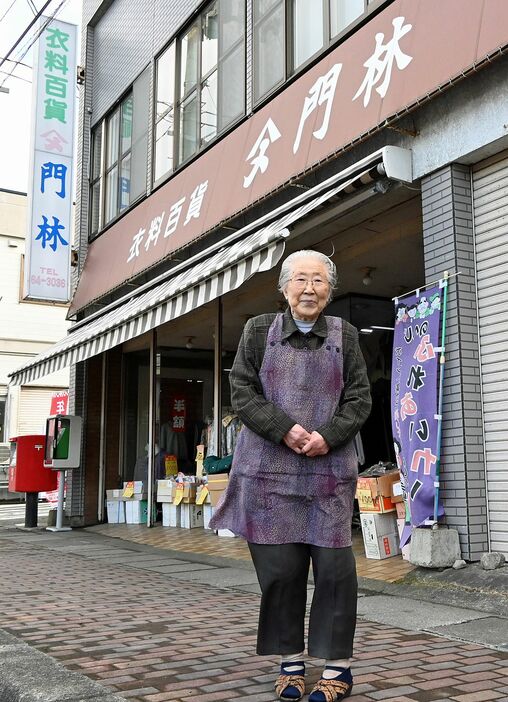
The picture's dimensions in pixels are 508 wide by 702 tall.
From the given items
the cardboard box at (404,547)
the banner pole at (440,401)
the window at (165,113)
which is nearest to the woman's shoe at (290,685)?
the banner pole at (440,401)

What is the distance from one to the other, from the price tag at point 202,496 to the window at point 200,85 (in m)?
4.64

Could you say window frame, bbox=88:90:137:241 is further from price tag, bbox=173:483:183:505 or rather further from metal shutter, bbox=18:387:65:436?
metal shutter, bbox=18:387:65:436

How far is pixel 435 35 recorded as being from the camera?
564 cm

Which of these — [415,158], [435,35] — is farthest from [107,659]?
[435,35]

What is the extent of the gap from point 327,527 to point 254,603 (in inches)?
99.6

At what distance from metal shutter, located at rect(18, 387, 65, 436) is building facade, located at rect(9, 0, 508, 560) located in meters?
11.6

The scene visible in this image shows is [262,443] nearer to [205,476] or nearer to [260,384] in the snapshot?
[260,384]

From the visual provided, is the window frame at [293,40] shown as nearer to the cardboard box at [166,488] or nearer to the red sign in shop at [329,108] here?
the red sign in shop at [329,108]

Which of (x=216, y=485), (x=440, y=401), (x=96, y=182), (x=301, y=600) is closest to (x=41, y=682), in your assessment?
(x=301, y=600)

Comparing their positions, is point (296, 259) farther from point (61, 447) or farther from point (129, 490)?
point (129, 490)

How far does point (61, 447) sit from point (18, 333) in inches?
529

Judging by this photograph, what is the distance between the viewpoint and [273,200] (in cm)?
810

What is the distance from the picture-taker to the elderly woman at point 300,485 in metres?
2.97

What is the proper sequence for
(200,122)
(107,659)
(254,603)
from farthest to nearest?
(200,122) → (254,603) → (107,659)
